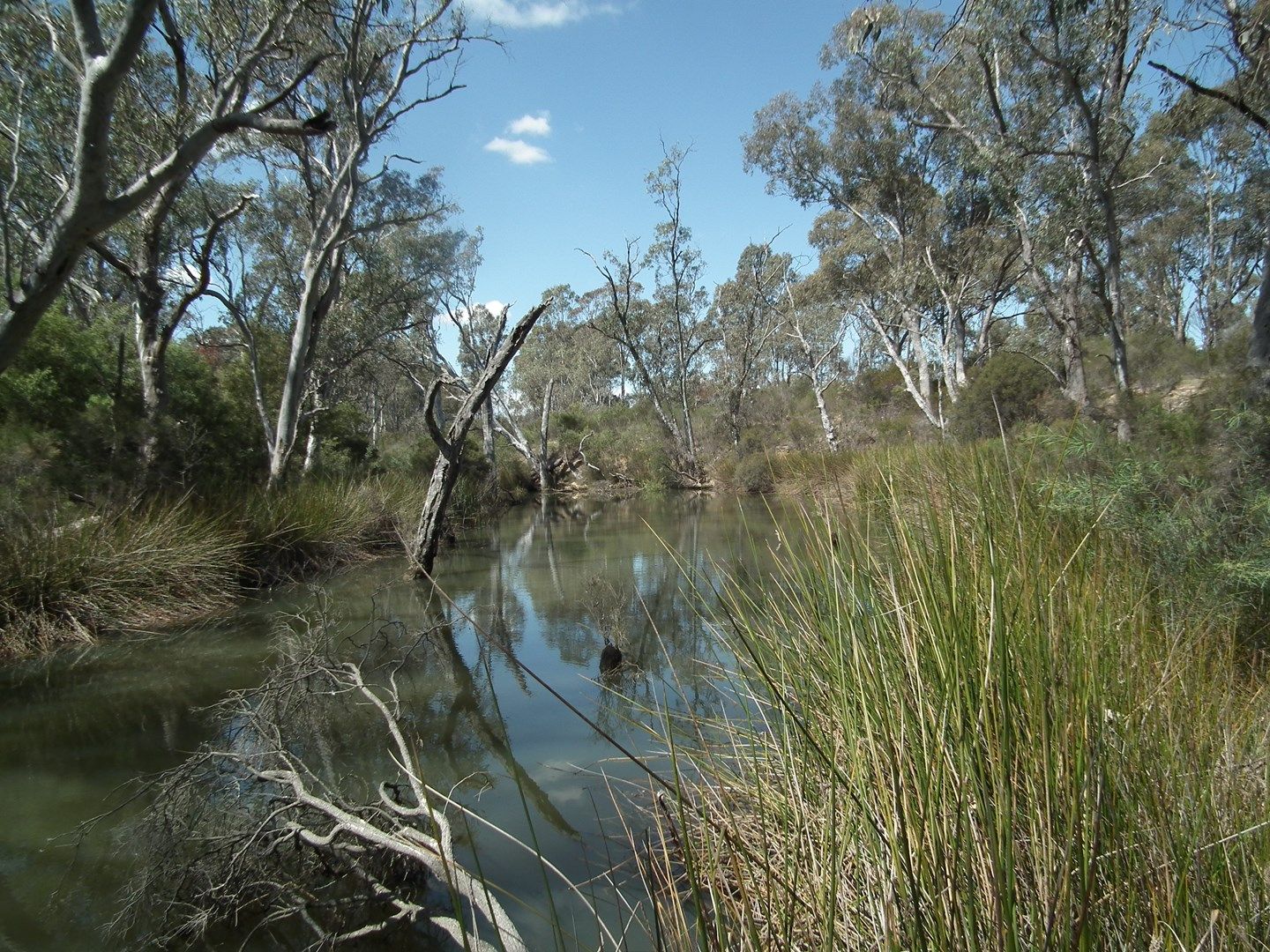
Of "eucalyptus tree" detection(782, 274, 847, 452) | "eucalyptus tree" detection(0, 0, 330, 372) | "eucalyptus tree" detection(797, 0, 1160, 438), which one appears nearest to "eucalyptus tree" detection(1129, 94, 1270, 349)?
"eucalyptus tree" detection(797, 0, 1160, 438)

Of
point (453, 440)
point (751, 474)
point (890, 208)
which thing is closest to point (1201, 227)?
point (890, 208)

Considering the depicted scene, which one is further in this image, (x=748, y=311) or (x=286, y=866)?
(x=748, y=311)

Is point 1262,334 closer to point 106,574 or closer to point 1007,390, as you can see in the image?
point 106,574

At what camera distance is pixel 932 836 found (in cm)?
104

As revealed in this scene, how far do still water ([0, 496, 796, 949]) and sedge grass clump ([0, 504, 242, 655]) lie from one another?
1.00 ft

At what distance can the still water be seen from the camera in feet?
7.77

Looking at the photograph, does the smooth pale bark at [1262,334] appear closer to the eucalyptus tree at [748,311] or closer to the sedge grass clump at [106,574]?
the sedge grass clump at [106,574]

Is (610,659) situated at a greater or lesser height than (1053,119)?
lesser

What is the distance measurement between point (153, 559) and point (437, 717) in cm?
370

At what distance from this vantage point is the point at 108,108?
3.90 m

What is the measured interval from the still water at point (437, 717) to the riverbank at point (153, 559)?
33 cm

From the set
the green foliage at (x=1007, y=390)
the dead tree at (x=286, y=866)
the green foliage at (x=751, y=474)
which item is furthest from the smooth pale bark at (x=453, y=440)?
the green foliage at (x=1007, y=390)

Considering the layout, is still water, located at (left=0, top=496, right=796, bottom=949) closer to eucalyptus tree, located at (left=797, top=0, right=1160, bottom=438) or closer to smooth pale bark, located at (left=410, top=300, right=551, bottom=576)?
smooth pale bark, located at (left=410, top=300, right=551, bottom=576)

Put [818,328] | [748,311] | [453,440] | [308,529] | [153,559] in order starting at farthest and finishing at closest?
[818,328] → [748,311] → [308,529] → [453,440] → [153,559]
